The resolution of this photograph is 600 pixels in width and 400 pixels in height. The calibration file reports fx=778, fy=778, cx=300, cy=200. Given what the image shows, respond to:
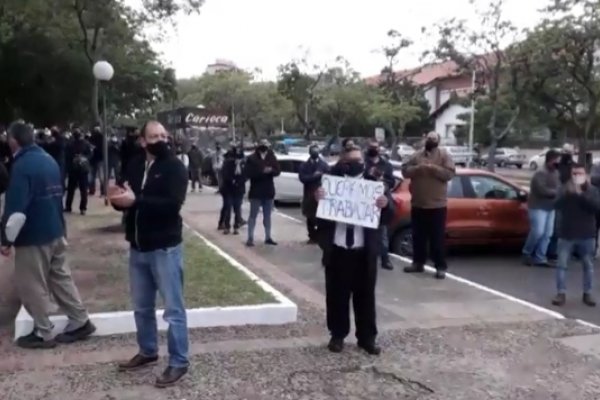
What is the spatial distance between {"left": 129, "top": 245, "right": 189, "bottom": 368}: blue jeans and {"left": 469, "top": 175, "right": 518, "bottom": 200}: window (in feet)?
24.3

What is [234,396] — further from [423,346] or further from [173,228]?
[423,346]

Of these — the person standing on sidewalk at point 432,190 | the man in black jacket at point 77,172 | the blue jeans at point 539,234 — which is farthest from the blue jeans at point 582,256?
the man in black jacket at point 77,172

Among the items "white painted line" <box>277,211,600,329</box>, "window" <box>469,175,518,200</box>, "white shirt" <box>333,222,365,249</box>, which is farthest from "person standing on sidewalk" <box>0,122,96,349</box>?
"window" <box>469,175,518,200</box>

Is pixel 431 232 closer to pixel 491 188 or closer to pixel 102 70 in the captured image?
pixel 491 188

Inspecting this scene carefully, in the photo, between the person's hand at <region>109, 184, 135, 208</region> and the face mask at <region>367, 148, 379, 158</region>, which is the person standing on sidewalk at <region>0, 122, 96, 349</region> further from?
the face mask at <region>367, 148, 379, 158</region>

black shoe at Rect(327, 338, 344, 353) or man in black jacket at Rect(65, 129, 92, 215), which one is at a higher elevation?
man in black jacket at Rect(65, 129, 92, 215)

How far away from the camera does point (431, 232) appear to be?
9.88 meters

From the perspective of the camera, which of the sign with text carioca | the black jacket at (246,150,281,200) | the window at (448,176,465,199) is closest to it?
the sign with text carioca

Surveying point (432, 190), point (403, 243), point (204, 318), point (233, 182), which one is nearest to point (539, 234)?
point (403, 243)

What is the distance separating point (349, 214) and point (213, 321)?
5.61ft

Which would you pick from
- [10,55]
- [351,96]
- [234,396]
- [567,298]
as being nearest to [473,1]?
[10,55]

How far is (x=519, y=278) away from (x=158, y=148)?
6618 mm

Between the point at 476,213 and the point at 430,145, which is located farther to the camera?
the point at 476,213

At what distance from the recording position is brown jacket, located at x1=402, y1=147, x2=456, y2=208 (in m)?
9.69
